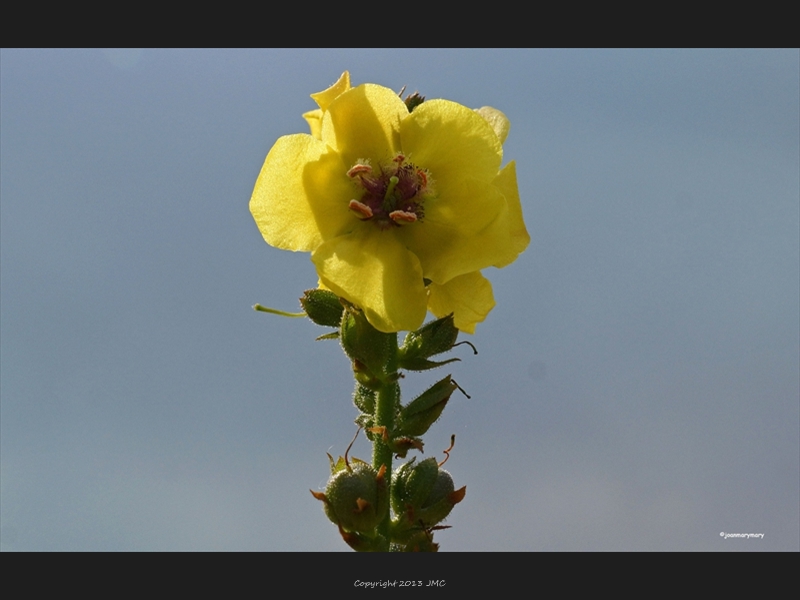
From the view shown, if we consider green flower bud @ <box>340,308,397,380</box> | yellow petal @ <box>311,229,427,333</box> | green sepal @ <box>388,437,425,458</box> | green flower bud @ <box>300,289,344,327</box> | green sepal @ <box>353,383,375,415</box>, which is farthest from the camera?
green sepal @ <box>353,383,375,415</box>

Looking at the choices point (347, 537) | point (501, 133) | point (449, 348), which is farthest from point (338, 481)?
point (501, 133)

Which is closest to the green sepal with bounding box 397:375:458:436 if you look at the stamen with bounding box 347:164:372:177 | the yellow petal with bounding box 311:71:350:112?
the stamen with bounding box 347:164:372:177

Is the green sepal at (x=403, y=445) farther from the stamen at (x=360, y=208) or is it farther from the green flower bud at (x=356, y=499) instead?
the stamen at (x=360, y=208)

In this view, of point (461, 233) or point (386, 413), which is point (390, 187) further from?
point (386, 413)

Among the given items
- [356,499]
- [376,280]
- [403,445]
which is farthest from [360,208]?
[356,499]

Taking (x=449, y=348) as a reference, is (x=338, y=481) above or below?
below

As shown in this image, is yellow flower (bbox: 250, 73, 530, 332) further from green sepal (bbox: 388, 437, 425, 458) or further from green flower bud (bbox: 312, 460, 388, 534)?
green flower bud (bbox: 312, 460, 388, 534)

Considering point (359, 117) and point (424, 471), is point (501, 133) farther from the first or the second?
point (424, 471)
